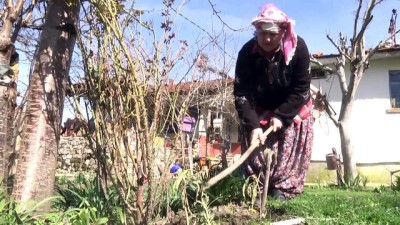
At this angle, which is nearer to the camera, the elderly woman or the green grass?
the green grass

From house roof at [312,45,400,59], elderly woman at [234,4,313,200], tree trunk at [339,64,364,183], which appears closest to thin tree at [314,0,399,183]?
tree trunk at [339,64,364,183]

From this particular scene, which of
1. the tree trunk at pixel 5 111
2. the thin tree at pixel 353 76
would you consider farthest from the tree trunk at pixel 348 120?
the tree trunk at pixel 5 111

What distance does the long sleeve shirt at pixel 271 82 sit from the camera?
4.23 meters

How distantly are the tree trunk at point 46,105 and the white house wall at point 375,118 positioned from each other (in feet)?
46.3

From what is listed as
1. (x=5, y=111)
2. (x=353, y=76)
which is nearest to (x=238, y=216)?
A: (x=5, y=111)

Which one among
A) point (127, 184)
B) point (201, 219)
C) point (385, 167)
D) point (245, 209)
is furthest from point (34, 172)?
point (385, 167)

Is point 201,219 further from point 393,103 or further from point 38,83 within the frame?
point 393,103

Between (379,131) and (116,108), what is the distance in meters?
15.9

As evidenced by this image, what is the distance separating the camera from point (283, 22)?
4.04 m

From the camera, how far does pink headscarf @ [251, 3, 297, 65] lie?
400cm

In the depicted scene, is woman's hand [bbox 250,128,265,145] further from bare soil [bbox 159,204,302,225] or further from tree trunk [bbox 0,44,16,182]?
tree trunk [bbox 0,44,16,182]

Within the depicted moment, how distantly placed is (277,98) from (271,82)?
215mm

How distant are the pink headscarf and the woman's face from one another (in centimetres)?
6

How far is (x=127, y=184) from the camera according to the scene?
9.05 feet
